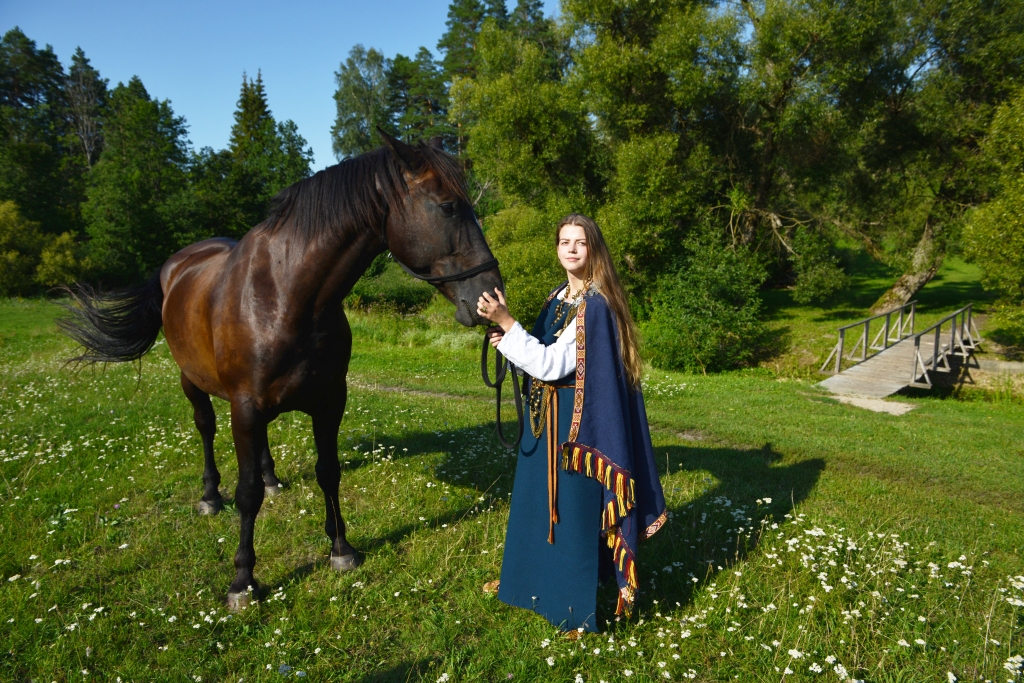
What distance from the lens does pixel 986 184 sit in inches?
695

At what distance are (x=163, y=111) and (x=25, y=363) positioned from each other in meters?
43.7

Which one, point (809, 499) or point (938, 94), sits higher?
point (938, 94)

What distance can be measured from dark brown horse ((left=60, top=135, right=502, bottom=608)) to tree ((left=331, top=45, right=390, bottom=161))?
46.2m

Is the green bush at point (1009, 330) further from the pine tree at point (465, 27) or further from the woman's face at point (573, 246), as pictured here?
the pine tree at point (465, 27)

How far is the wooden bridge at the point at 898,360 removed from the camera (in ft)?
42.6

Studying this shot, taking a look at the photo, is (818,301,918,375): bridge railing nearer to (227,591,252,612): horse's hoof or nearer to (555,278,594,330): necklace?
(555,278,594,330): necklace

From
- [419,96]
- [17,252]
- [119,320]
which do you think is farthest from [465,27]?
[119,320]

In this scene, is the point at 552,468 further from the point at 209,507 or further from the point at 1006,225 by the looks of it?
the point at 1006,225

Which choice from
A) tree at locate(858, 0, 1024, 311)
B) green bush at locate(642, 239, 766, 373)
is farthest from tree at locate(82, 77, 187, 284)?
tree at locate(858, 0, 1024, 311)

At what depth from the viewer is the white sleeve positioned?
9.43 ft

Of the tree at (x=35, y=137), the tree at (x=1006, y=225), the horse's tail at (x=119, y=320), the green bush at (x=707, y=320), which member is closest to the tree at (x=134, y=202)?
the tree at (x=35, y=137)

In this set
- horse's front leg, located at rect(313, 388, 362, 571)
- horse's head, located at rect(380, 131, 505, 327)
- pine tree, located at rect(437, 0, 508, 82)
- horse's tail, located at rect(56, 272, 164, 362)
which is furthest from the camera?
pine tree, located at rect(437, 0, 508, 82)

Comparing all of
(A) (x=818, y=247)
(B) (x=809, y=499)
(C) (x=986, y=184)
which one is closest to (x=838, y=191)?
(A) (x=818, y=247)

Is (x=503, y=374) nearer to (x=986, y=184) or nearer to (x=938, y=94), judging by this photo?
(x=986, y=184)
